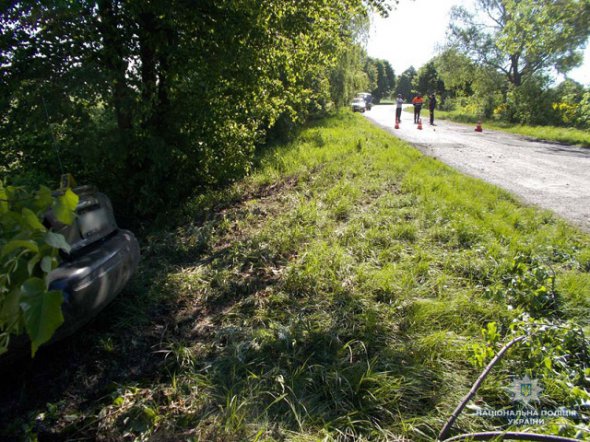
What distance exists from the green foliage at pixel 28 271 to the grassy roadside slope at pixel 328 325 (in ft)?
4.23

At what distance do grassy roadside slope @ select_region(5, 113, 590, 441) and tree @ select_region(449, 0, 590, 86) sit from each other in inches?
641

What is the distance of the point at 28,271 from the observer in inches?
36.7

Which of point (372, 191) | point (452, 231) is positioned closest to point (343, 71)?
point (372, 191)

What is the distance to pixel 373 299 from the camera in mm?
3045

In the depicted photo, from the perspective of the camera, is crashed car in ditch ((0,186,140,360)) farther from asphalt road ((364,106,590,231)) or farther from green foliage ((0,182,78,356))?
asphalt road ((364,106,590,231))

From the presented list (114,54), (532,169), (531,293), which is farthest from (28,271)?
(532,169)

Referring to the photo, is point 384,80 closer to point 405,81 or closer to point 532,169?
point 405,81

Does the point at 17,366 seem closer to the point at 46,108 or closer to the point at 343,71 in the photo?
the point at 46,108

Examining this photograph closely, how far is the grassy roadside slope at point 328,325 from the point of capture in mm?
1953

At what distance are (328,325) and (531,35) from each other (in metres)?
21.0

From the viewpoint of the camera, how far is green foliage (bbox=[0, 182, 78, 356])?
2.96 feet

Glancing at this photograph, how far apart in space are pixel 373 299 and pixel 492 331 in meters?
0.98

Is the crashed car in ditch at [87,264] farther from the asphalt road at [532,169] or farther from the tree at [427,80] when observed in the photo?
the tree at [427,80]

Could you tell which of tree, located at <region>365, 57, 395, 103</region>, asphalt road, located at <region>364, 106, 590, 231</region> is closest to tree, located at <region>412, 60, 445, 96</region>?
tree, located at <region>365, 57, 395, 103</region>
